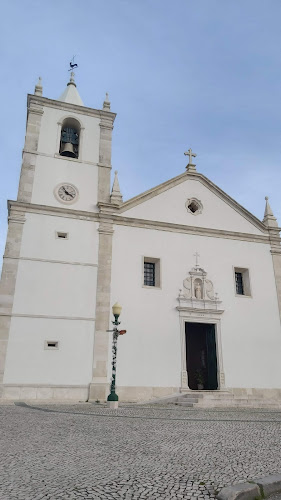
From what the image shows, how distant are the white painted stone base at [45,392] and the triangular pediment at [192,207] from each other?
7.74 metres

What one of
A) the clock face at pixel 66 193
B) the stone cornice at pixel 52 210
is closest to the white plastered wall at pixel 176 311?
the stone cornice at pixel 52 210

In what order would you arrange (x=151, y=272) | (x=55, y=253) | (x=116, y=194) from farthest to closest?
(x=116, y=194), (x=151, y=272), (x=55, y=253)

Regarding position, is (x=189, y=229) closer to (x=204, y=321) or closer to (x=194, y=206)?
(x=194, y=206)

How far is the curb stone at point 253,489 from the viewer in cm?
308

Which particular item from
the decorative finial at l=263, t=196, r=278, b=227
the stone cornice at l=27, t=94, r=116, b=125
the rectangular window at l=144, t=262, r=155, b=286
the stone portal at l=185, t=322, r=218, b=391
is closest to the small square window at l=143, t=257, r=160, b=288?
the rectangular window at l=144, t=262, r=155, b=286

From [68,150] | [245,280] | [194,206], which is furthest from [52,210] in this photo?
[245,280]

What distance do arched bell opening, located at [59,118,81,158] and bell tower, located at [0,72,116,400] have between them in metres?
0.05

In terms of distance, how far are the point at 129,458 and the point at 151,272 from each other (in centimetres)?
1258

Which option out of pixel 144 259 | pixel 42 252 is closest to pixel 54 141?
pixel 42 252

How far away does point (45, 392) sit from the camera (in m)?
13.3

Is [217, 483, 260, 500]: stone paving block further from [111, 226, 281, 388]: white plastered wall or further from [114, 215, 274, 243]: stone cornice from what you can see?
[114, 215, 274, 243]: stone cornice

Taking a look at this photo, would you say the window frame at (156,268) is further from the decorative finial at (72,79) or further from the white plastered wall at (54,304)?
the decorative finial at (72,79)

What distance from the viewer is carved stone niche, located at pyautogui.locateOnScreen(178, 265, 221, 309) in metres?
16.3

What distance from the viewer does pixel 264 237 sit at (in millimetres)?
18984
